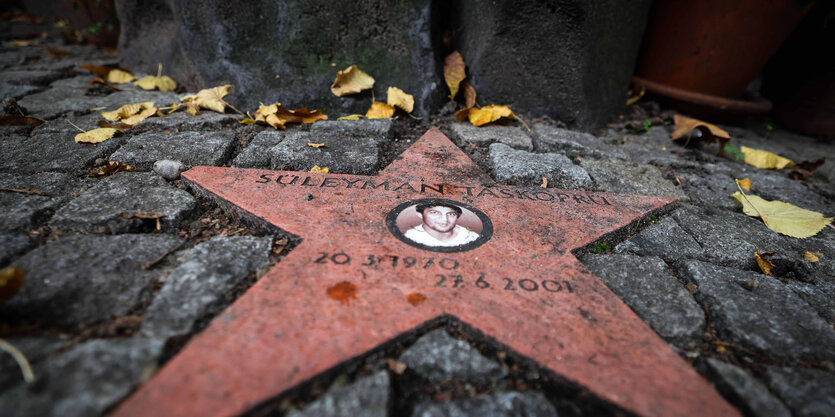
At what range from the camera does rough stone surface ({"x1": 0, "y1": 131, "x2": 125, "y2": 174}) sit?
150 centimetres

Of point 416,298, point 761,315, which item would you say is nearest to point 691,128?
point 761,315

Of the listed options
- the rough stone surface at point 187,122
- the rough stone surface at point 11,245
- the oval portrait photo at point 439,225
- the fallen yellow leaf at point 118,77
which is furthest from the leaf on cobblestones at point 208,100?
the oval portrait photo at point 439,225

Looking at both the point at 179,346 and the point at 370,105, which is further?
the point at 370,105

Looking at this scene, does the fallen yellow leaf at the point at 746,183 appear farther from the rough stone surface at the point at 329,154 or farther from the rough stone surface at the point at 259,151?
the rough stone surface at the point at 259,151

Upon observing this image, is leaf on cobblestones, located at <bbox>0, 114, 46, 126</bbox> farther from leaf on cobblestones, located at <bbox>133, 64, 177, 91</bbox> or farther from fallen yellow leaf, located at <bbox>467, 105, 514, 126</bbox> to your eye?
fallen yellow leaf, located at <bbox>467, 105, 514, 126</bbox>

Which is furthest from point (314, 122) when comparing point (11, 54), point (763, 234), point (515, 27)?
point (11, 54)

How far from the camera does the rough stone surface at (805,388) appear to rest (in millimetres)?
822

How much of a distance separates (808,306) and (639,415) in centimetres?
76

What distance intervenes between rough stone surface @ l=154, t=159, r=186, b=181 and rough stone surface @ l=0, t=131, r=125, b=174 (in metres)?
0.30

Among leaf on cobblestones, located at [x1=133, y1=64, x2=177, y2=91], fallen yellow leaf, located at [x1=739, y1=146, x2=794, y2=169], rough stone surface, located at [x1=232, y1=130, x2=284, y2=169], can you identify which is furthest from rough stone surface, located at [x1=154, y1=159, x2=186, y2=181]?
fallen yellow leaf, located at [x1=739, y1=146, x2=794, y2=169]

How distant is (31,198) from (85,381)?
0.92 m

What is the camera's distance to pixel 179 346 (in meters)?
0.83

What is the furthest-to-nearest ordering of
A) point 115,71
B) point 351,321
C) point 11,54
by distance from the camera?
1. point 11,54
2. point 115,71
3. point 351,321

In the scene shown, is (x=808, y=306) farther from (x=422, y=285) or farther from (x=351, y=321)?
(x=351, y=321)
